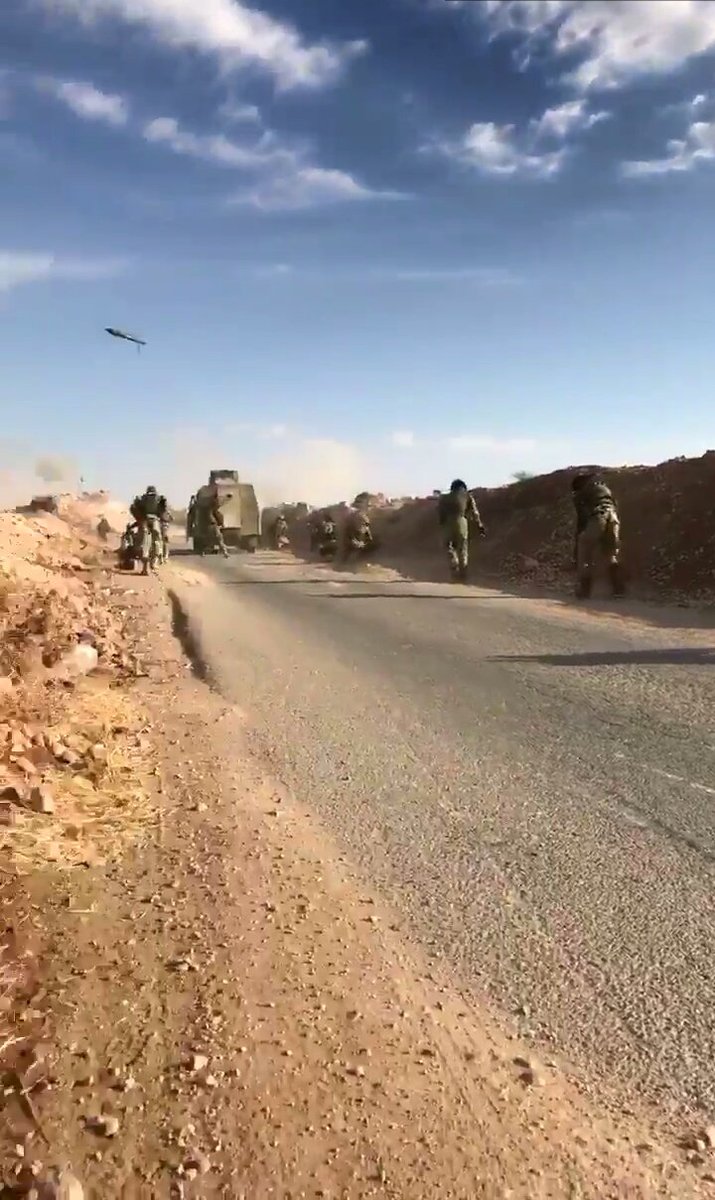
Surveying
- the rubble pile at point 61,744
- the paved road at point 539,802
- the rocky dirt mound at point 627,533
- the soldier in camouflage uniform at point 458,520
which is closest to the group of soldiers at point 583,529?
the soldier in camouflage uniform at point 458,520

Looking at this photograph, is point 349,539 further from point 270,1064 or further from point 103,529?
point 270,1064

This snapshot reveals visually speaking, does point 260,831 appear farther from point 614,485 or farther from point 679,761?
point 614,485

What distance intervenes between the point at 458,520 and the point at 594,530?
3.65 m

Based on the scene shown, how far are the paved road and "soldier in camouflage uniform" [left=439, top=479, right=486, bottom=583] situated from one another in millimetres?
7221

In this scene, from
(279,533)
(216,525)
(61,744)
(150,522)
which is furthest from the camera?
(279,533)

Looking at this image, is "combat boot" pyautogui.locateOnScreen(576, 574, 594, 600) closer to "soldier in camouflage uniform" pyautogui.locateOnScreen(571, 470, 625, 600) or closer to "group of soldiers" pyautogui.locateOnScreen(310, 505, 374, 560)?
"soldier in camouflage uniform" pyautogui.locateOnScreen(571, 470, 625, 600)

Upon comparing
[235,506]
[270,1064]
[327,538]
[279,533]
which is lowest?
[270,1064]

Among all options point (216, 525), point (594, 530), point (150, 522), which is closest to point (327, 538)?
point (216, 525)

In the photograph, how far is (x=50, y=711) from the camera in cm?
585

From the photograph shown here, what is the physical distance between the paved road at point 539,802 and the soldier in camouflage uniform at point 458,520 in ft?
23.7

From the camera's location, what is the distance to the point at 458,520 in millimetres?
17547

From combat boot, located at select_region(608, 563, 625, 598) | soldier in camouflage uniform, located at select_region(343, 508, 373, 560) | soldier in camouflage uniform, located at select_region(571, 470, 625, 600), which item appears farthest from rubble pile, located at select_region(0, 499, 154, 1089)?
soldier in camouflage uniform, located at select_region(343, 508, 373, 560)

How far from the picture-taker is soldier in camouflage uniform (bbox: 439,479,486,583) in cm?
1722

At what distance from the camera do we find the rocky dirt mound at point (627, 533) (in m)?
16.9
